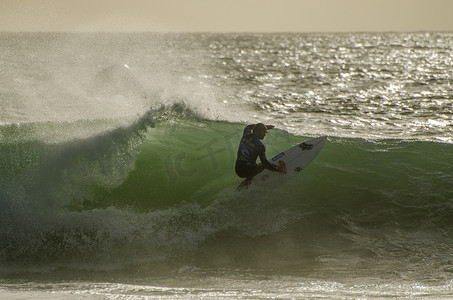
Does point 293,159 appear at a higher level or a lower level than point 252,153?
lower

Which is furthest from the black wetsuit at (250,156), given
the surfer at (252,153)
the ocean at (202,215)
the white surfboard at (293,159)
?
the ocean at (202,215)

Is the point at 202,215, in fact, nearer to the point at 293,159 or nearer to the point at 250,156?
the point at 250,156

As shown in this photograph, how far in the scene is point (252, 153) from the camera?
8695 millimetres

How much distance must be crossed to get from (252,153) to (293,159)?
150 centimetres

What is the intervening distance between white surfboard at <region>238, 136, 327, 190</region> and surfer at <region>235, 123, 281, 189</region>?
0.31 m

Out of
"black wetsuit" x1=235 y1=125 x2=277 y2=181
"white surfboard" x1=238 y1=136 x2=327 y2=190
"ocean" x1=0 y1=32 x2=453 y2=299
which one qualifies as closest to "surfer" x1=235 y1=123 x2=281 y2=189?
"black wetsuit" x1=235 y1=125 x2=277 y2=181

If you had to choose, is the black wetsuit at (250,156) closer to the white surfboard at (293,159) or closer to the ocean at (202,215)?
the white surfboard at (293,159)

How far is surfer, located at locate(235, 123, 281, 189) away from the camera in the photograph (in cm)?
864

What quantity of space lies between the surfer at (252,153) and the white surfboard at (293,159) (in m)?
0.31

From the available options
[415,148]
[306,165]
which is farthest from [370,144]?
[306,165]

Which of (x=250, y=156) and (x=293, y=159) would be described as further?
(x=293, y=159)

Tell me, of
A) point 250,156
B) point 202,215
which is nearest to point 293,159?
point 250,156

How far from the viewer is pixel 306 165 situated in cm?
1016

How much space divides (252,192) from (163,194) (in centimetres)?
177
